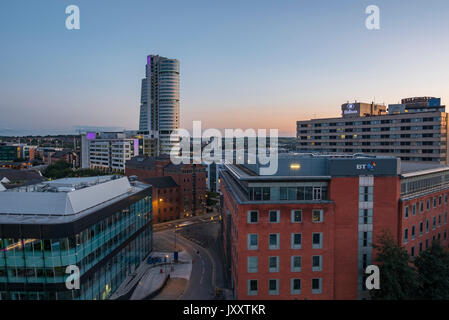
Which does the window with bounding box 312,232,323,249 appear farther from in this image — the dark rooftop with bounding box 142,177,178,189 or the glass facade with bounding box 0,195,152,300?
the dark rooftop with bounding box 142,177,178,189

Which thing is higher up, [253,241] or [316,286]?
[253,241]

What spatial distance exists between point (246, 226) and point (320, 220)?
7993 mm

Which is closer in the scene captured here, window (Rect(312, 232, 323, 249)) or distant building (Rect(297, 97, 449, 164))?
window (Rect(312, 232, 323, 249))

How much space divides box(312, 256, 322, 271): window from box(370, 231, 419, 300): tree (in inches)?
216

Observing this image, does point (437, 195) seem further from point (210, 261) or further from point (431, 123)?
point (431, 123)

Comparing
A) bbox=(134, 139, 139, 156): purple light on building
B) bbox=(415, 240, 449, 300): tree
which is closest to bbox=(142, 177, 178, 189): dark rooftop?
bbox=(415, 240, 449, 300): tree

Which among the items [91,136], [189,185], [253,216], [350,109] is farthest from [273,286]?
[91,136]

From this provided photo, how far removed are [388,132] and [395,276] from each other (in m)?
73.3

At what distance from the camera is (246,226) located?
109 feet

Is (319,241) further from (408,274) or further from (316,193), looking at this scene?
(408,274)

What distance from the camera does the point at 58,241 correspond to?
2877 centimetres

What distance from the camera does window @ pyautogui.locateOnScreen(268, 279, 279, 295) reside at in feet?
109
